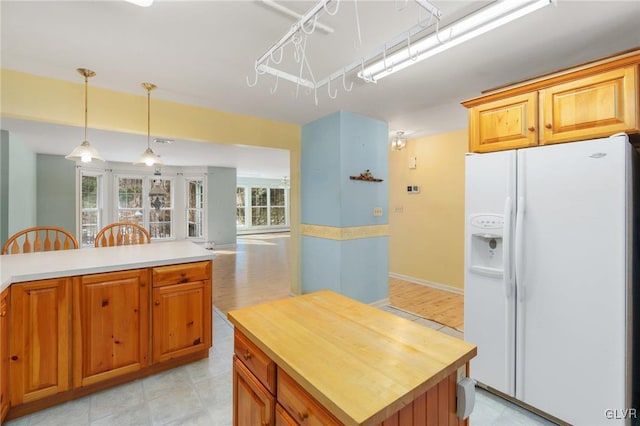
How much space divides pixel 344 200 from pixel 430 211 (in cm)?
186

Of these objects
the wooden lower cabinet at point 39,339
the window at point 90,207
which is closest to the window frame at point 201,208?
the window at point 90,207

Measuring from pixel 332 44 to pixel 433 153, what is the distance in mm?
3078

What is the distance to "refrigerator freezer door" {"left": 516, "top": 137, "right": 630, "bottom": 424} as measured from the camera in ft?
4.98

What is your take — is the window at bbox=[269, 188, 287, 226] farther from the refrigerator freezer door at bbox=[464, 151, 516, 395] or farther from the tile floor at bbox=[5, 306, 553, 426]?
the refrigerator freezer door at bbox=[464, 151, 516, 395]

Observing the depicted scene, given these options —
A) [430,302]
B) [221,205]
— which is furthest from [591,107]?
[221,205]

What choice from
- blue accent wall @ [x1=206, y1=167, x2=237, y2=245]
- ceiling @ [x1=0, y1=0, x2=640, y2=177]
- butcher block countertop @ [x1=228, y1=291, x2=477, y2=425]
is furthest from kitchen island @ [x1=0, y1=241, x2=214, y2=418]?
blue accent wall @ [x1=206, y1=167, x2=237, y2=245]

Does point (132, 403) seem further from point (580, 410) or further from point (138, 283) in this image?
point (580, 410)

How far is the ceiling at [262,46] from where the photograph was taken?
65.3 inches

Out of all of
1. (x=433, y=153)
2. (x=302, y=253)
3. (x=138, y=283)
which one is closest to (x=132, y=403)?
(x=138, y=283)

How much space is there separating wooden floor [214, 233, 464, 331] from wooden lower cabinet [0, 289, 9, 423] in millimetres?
2002

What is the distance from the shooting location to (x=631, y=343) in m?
1.55

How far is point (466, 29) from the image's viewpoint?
1.55m

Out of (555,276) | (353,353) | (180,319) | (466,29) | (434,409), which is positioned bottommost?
(180,319)

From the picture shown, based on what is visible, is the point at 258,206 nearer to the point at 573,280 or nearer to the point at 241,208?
the point at 241,208
